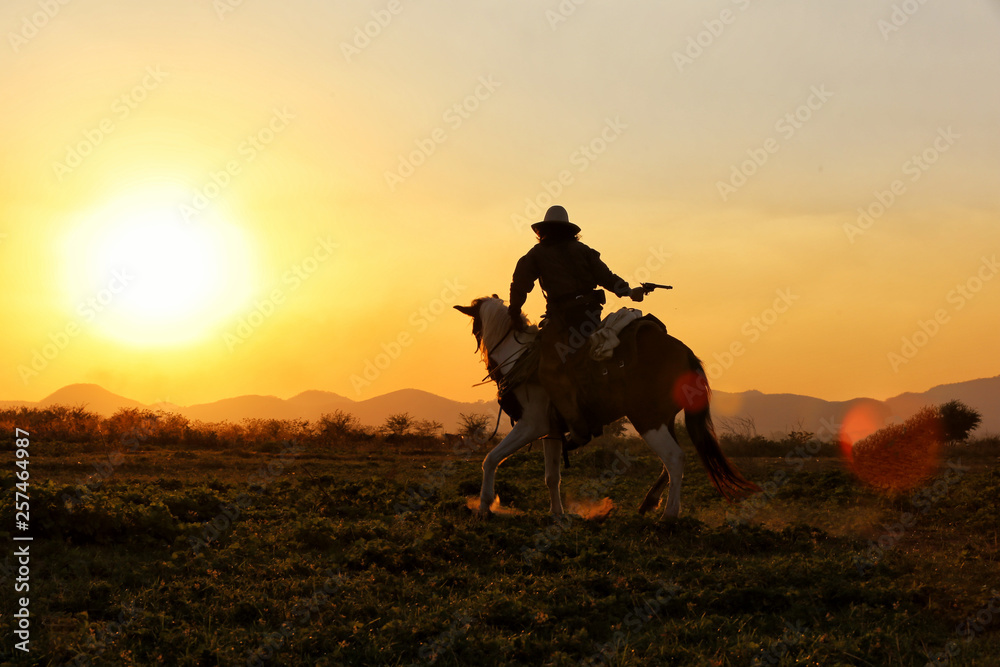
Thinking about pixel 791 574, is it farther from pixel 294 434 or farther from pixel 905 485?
pixel 294 434

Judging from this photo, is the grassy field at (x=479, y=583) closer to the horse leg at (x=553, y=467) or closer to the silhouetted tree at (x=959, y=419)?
the horse leg at (x=553, y=467)

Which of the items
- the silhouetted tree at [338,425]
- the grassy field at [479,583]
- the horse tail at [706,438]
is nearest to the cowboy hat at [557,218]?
the horse tail at [706,438]

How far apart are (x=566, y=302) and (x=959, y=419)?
2187cm

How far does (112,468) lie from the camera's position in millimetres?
14305

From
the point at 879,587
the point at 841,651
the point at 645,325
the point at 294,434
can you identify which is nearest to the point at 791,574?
the point at 879,587

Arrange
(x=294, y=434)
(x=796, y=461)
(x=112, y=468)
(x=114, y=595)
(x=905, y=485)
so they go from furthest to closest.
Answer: (x=294, y=434), (x=796, y=461), (x=112, y=468), (x=905, y=485), (x=114, y=595)

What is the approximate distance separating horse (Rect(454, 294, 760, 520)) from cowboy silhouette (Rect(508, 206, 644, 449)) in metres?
0.31

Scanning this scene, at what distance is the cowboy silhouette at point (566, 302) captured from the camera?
9.22 meters

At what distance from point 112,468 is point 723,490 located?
34.9 ft

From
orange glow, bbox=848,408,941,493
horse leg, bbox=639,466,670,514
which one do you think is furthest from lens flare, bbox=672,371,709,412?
orange glow, bbox=848,408,941,493

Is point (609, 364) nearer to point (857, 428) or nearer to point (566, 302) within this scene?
point (566, 302)

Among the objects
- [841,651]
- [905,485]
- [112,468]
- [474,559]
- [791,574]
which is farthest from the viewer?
[112,468]

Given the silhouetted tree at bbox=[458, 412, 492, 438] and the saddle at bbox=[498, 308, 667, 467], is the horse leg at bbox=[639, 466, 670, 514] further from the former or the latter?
the silhouetted tree at bbox=[458, 412, 492, 438]

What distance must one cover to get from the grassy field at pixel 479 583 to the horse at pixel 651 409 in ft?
1.60
